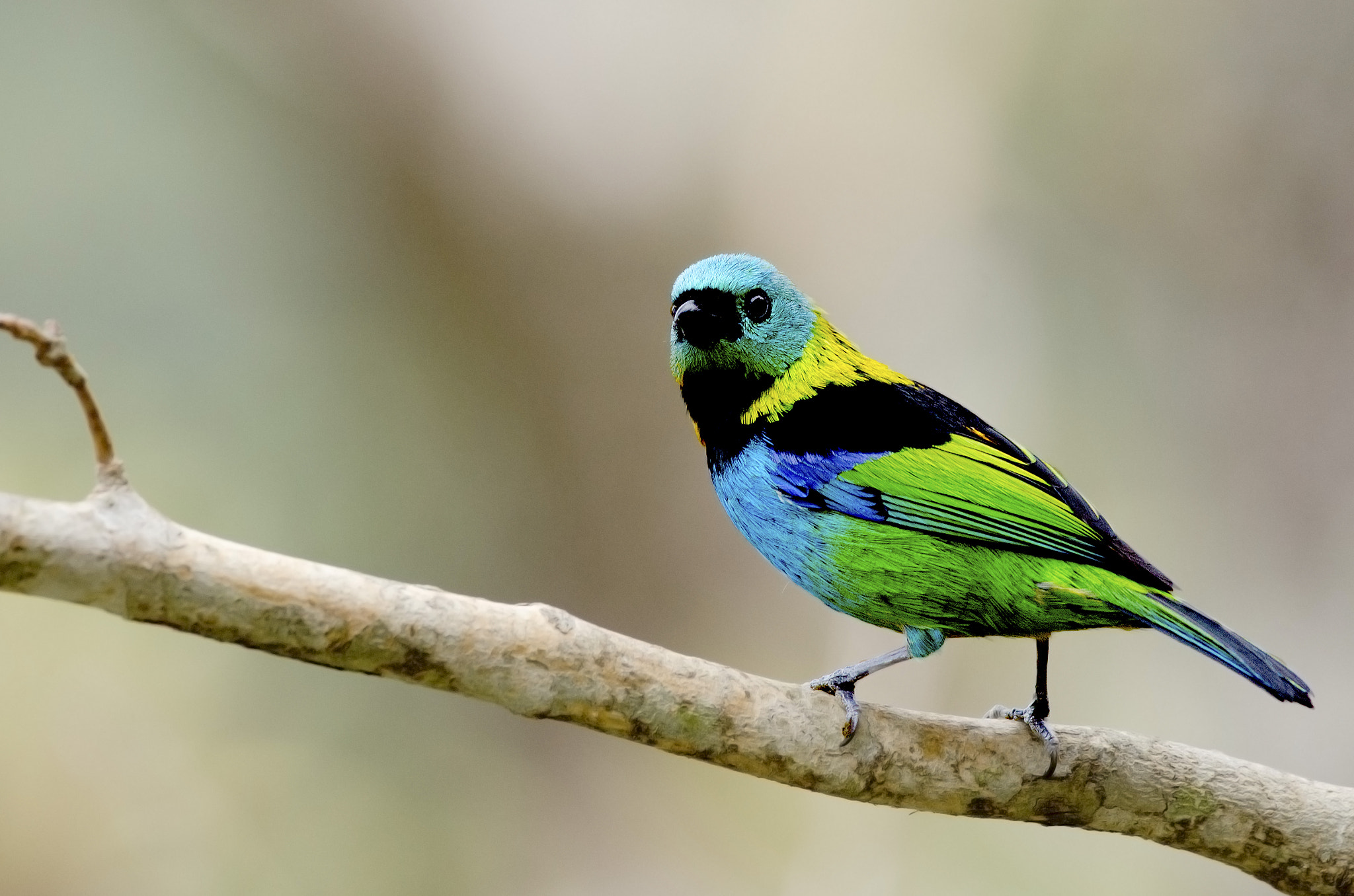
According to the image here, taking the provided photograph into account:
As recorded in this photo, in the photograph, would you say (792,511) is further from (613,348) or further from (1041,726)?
(613,348)

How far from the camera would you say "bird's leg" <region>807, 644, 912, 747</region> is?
256 centimetres

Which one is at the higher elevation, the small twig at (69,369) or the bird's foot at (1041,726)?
the small twig at (69,369)

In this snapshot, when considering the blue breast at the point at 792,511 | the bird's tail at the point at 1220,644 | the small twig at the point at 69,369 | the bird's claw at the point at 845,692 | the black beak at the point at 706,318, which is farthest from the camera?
the black beak at the point at 706,318

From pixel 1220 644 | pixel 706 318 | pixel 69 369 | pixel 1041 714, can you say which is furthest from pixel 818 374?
pixel 69 369

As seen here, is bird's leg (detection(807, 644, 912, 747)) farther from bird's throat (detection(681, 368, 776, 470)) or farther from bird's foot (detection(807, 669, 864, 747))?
bird's throat (detection(681, 368, 776, 470))

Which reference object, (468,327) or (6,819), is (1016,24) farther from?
(6,819)

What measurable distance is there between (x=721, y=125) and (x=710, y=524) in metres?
1.97

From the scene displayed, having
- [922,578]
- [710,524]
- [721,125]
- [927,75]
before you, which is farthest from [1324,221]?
[922,578]

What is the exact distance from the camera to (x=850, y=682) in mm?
2645

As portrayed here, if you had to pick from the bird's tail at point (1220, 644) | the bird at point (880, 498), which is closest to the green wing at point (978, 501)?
the bird at point (880, 498)

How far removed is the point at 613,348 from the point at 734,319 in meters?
2.69


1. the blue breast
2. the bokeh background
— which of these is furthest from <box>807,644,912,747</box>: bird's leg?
the bokeh background

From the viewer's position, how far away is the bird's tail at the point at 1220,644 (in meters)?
2.22

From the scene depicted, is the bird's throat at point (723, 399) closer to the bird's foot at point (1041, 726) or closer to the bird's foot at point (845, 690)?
the bird's foot at point (845, 690)
